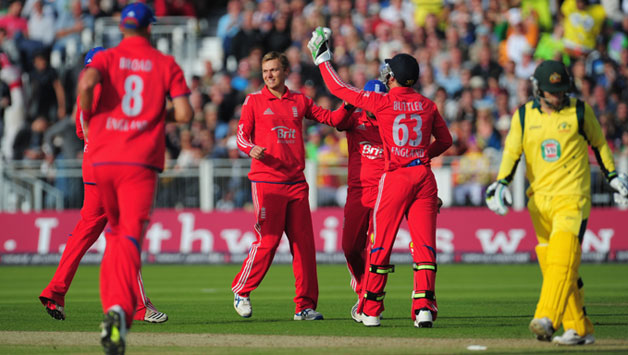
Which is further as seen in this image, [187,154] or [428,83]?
[428,83]

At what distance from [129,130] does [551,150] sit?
3.52m

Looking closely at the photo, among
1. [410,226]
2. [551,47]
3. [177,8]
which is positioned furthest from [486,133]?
[410,226]

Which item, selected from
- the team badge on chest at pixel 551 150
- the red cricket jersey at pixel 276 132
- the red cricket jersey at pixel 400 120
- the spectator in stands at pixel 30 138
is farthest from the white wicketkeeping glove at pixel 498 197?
the spectator in stands at pixel 30 138

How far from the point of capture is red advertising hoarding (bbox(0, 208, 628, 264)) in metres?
19.9

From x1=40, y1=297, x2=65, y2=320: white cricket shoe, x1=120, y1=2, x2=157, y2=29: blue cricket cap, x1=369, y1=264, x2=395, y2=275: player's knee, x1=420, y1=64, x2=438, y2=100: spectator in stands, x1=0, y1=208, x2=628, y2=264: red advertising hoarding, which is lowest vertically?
x1=0, y1=208, x2=628, y2=264: red advertising hoarding

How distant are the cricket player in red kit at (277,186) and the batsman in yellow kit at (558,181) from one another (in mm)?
2435

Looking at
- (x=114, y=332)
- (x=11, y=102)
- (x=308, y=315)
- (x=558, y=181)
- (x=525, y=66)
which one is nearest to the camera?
(x=114, y=332)

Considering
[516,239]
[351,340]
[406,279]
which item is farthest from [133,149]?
[516,239]

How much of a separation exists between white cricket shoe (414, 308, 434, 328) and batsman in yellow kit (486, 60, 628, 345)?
4.33ft

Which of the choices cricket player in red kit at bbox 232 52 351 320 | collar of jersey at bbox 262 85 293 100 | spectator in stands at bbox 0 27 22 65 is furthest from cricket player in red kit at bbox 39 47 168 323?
spectator in stands at bbox 0 27 22 65

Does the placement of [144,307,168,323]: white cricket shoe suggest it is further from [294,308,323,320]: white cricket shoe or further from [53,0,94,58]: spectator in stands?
[53,0,94,58]: spectator in stands

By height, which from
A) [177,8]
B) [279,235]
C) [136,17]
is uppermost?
[177,8]

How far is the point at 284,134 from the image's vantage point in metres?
10.9

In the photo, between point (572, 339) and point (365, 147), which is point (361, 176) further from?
point (572, 339)
